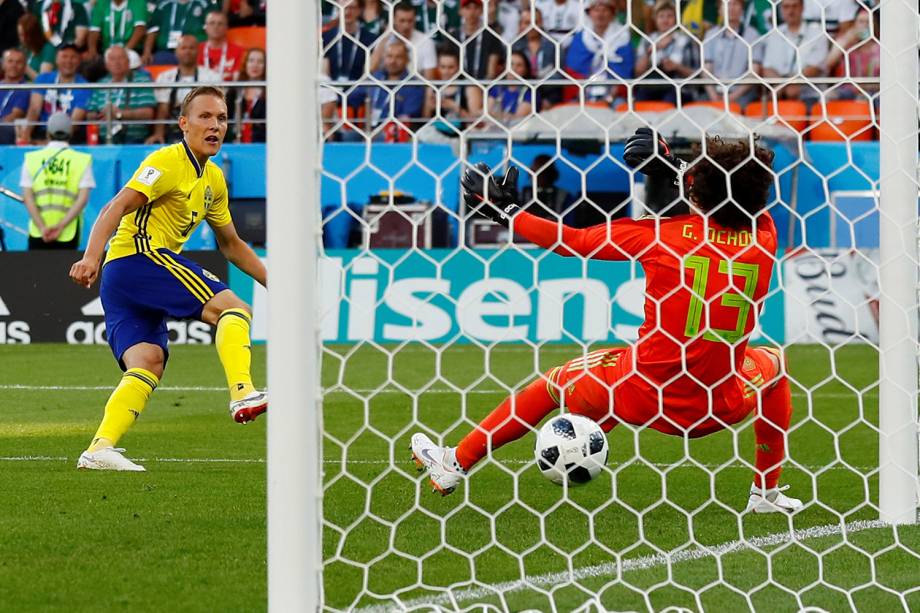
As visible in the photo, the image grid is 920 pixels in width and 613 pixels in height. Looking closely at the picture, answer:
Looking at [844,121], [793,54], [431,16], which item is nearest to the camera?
[844,121]

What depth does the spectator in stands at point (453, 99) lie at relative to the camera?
13023 millimetres

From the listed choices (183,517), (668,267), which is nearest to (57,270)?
(183,517)

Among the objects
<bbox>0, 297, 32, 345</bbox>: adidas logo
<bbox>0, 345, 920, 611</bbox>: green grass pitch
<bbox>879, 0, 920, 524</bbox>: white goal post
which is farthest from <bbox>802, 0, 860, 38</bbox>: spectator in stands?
<bbox>879, 0, 920, 524</bbox>: white goal post

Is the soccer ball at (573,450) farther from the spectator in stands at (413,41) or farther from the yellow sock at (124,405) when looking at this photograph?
the spectator in stands at (413,41)

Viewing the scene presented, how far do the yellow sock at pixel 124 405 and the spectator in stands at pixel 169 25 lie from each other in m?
10.5

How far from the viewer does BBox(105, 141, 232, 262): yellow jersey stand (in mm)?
6102

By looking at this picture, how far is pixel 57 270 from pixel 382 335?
9.59 ft

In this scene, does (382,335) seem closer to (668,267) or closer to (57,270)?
(57,270)

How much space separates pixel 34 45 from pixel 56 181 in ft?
12.6

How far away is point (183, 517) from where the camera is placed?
4.90 metres

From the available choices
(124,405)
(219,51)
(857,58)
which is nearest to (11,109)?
(219,51)

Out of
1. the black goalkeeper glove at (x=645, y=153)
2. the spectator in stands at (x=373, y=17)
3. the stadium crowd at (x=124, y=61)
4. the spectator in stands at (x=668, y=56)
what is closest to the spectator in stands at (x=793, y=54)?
the spectator in stands at (x=668, y=56)

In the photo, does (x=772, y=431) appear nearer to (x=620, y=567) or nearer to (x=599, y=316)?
(x=620, y=567)

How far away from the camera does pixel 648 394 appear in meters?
4.74
